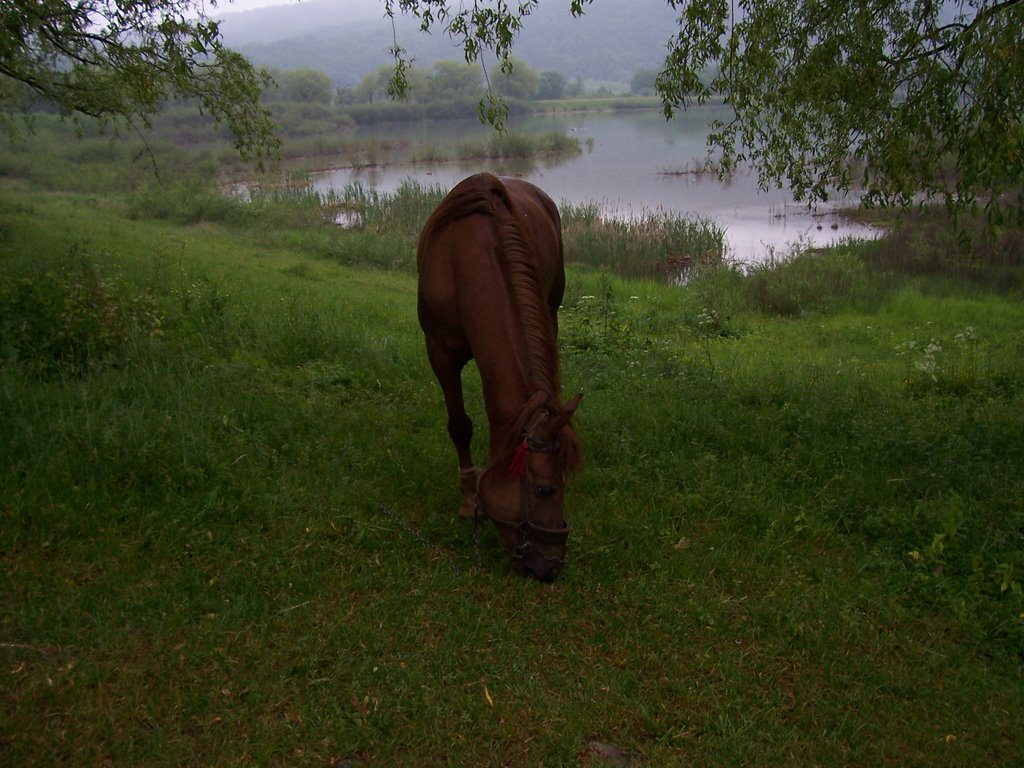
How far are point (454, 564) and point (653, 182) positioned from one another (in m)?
26.2

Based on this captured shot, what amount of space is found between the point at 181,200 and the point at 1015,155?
2180 cm

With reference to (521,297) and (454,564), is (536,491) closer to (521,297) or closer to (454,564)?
(454,564)

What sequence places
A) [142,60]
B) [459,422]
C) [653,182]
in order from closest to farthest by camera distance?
[459,422] → [142,60] → [653,182]

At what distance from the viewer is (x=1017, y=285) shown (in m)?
13.6

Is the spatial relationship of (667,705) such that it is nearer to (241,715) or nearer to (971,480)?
(241,715)

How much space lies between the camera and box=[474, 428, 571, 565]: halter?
3.31m

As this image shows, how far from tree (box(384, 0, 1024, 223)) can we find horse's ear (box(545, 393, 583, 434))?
112 inches

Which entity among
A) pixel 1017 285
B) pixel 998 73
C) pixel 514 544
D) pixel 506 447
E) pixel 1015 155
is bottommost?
pixel 1017 285

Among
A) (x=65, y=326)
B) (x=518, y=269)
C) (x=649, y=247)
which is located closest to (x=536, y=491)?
(x=518, y=269)

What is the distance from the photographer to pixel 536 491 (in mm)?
3367

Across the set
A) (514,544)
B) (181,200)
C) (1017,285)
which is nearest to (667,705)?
(514,544)

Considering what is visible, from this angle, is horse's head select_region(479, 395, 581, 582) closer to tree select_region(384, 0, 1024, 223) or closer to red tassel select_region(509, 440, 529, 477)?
red tassel select_region(509, 440, 529, 477)

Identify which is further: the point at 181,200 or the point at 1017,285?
the point at 181,200

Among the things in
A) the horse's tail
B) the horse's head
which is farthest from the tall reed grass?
the horse's head
